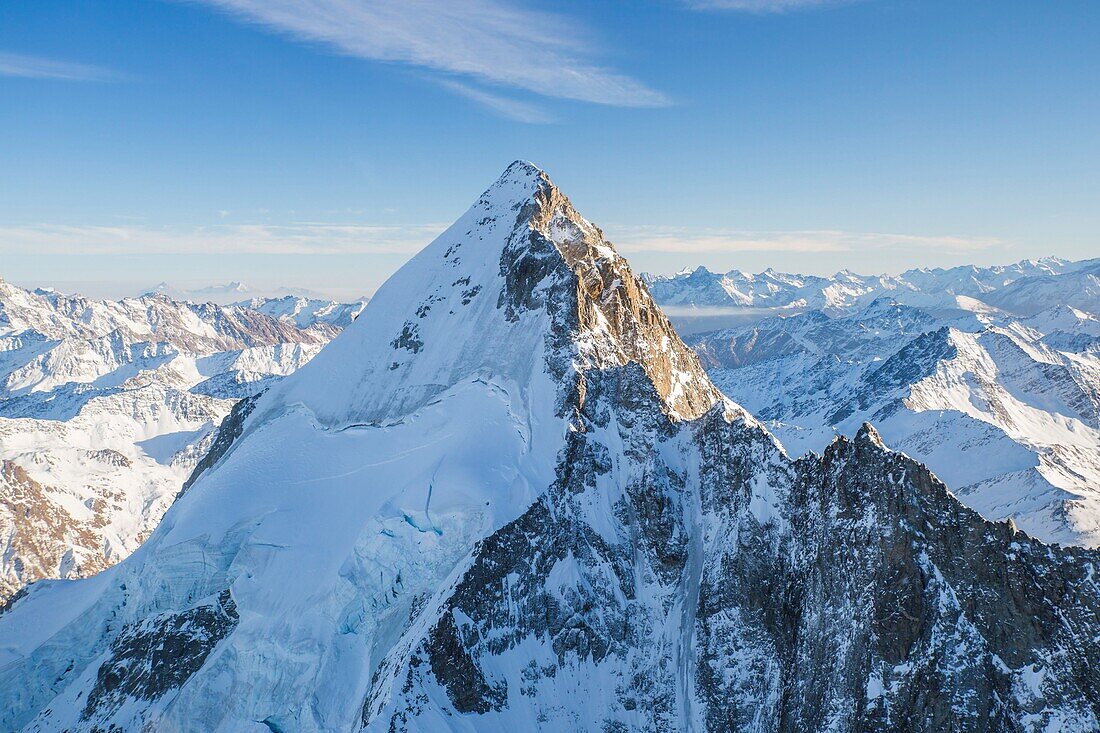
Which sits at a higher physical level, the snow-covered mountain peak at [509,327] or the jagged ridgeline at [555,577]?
the snow-covered mountain peak at [509,327]

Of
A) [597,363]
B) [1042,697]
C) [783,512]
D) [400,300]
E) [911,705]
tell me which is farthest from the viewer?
[400,300]

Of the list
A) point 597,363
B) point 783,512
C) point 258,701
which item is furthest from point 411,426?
point 783,512

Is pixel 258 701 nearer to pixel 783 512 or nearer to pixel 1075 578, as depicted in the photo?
pixel 783 512

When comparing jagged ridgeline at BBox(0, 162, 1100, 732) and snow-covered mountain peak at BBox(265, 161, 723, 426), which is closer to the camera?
jagged ridgeline at BBox(0, 162, 1100, 732)

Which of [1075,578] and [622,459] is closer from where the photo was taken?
[1075,578]

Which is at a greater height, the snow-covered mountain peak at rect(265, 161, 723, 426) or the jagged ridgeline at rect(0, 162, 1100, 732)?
the snow-covered mountain peak at rect(265, 161, 723, 426)
